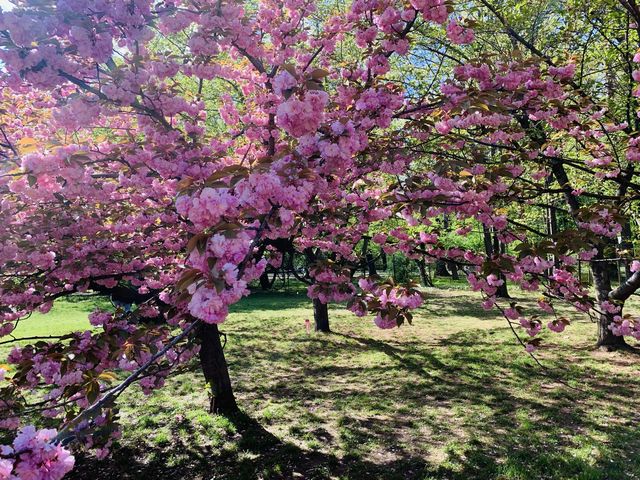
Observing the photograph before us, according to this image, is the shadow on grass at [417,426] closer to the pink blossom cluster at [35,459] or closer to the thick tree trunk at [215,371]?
the thick tree trunk at [215,371]

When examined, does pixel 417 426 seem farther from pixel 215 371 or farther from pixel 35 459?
pixel 35 459

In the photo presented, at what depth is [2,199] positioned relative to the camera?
3.92 metres

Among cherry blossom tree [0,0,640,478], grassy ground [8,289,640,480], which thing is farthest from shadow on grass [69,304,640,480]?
cherry blossom tree [0,0,640,478]

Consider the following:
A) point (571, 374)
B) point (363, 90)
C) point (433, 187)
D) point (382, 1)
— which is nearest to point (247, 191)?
point (363, 90)

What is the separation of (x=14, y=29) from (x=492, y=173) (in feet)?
12.7

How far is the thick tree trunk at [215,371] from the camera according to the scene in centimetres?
620

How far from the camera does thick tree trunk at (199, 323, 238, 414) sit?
620 centimetres

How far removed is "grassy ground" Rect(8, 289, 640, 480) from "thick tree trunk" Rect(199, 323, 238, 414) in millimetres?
215

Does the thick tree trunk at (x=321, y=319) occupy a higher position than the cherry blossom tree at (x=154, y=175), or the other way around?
the cherry blossom tree at (x=154, y=175)

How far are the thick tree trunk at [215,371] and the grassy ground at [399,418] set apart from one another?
22cm

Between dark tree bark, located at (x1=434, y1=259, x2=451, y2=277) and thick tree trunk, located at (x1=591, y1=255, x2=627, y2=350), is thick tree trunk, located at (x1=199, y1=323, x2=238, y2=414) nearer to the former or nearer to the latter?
thick tree trunk, located at (x1=591, y1=255, x2=627, y2=350)

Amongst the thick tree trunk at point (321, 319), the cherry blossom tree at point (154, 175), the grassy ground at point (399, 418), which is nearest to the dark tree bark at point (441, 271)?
the thick tree trunk at point (321, 319)

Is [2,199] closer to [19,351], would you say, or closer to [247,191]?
[19,351]

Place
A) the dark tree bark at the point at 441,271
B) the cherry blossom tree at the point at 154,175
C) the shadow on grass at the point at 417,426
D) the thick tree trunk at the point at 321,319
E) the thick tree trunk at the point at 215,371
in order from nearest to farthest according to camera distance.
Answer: the cherry blossom tree at the point at 154,175
the shadow on grass at the point at 417,426
the thick tree trunk at the point at 215,371
the thick tree trunk at the point at 321,319
the dark tree bark at the point at 441,271
